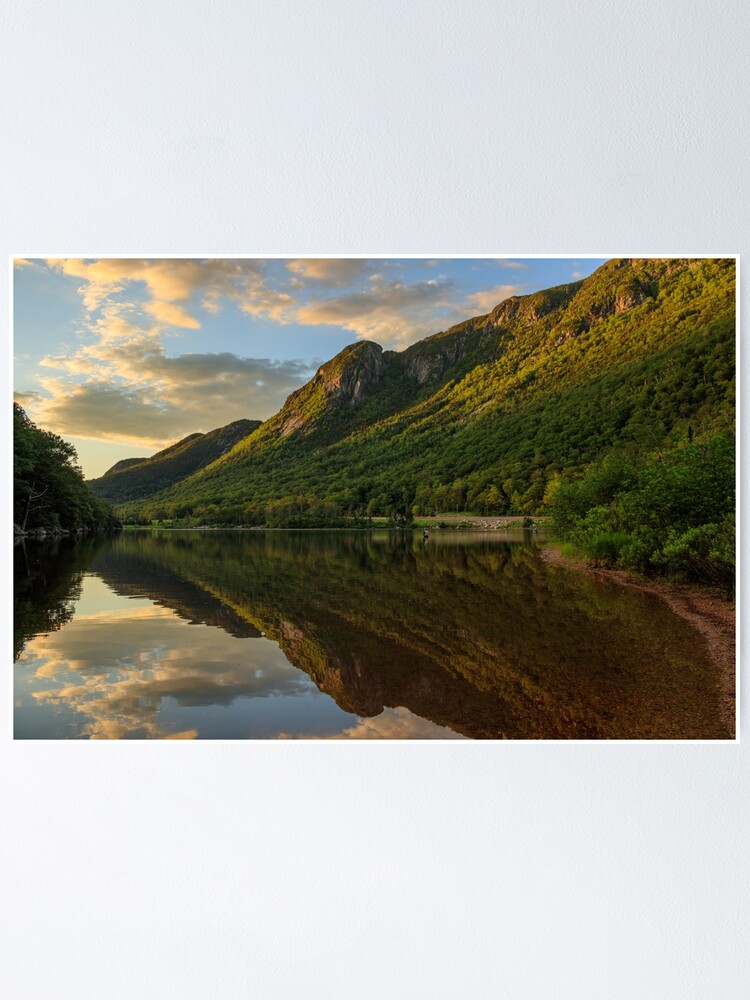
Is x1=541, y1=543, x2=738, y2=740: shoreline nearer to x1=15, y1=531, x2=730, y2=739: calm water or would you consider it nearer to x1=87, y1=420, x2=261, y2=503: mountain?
x1=15, y1=531, x2=730, y2=739: calm water

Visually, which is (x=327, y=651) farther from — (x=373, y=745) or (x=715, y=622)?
(x=715, y=622)

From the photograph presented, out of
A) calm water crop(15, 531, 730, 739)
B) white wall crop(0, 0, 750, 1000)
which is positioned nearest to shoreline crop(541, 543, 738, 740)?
calm water crop(15, 531, 730, 739)

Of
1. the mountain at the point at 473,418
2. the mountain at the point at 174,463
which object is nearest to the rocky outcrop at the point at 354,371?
the mountain at the point at 473,418

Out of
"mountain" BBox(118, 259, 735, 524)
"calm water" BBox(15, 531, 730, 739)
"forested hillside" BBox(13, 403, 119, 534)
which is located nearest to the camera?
"calm water" BBox(15, 531, 730, 739)

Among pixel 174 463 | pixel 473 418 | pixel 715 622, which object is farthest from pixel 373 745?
pixel 473 418

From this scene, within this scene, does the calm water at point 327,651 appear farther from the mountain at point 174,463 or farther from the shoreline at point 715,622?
the mountain at point 174,463

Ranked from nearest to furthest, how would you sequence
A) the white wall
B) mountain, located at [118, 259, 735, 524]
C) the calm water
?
the white wall
the calm water
mountain, located at [118, 259, 735, 524]
